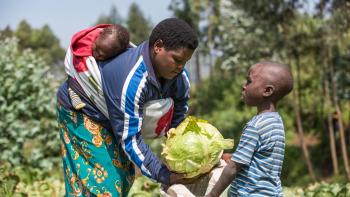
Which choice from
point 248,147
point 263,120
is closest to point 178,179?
point 248,147

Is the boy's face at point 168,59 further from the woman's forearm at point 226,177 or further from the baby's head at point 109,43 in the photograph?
the woman's forearm at point 226,177

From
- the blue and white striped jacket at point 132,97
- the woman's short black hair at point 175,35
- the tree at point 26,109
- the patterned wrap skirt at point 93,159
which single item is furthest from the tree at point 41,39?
the woman's short black hair at point 175,35

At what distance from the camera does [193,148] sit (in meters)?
2.98

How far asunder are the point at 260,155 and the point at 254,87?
1.14 feet

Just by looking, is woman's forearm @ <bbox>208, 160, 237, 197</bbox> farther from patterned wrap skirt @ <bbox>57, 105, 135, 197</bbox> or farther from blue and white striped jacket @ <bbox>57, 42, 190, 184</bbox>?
patterned wrap skirt @ <bbox>57, 105, 135, 197</bbox>

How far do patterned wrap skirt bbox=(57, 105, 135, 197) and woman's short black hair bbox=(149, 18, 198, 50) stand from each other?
68 cm

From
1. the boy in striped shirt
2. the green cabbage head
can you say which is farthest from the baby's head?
the boy in striped shirt

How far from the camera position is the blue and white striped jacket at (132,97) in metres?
2.99

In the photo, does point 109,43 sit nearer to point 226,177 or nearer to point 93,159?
point 93,159

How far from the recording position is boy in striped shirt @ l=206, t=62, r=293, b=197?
115 inches

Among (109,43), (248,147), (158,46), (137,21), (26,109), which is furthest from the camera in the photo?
(137,21)

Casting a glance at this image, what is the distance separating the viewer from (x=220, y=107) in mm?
18469

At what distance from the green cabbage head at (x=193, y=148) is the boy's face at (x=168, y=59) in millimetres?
293

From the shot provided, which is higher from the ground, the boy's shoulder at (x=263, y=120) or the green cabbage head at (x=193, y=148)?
the boy's shoulder at (x=263, y=120)
